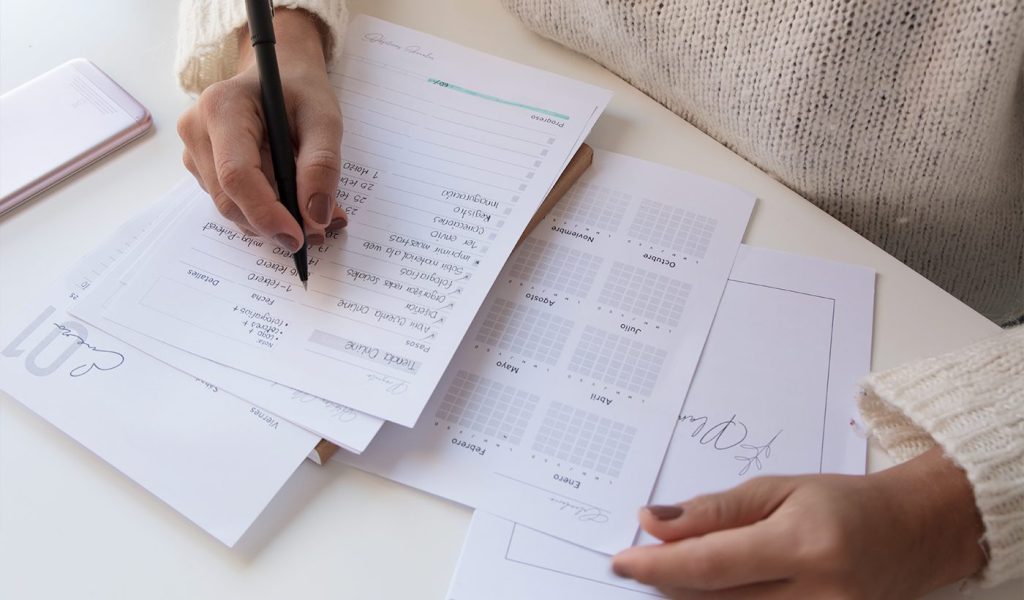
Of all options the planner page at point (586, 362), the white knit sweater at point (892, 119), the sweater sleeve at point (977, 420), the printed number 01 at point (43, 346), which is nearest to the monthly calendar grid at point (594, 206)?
the planner page at point (586, 362)

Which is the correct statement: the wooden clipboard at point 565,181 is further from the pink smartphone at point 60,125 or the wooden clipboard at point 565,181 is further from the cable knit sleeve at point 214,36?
the pink smartphone at point 60,125

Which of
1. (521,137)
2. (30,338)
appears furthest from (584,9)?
(30,338)

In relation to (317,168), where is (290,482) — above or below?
below

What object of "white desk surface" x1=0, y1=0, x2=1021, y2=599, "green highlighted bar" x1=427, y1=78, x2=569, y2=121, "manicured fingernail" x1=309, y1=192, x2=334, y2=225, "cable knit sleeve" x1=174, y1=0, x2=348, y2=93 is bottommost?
"white desk surface" x1=0, y1=0, x2=1021, y2=599

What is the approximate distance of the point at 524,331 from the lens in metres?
0.57

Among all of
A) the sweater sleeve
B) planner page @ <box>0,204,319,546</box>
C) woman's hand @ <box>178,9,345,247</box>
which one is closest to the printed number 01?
planner page @ <box>0,204,319,546</box>

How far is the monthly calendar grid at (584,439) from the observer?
506mm

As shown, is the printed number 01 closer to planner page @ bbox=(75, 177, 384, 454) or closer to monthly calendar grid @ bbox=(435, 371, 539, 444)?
planner page @ bbox=(75, 177, 384, 454)

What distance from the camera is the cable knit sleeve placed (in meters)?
0.68

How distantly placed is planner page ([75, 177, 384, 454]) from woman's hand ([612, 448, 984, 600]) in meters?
Result: 0.17

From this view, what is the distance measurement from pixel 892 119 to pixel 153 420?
53cm

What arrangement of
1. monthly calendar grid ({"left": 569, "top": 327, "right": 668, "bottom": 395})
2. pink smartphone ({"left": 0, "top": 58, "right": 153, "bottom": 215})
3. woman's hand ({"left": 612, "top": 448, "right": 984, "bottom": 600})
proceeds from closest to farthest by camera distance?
woman's hand ({"left": 612, "top": 448, "right": 984, "bottom": 600}) → monthly calendar grid ({"left": 569, "top": 327, "right": 668, "bottom": 395}) → pink smartphone ({"left": 0, "top": 58, "right": 153, "bottom": 215})

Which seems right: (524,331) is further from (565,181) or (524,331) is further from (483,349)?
(565,181)

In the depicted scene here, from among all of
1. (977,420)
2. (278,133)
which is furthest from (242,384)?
(977,420)
